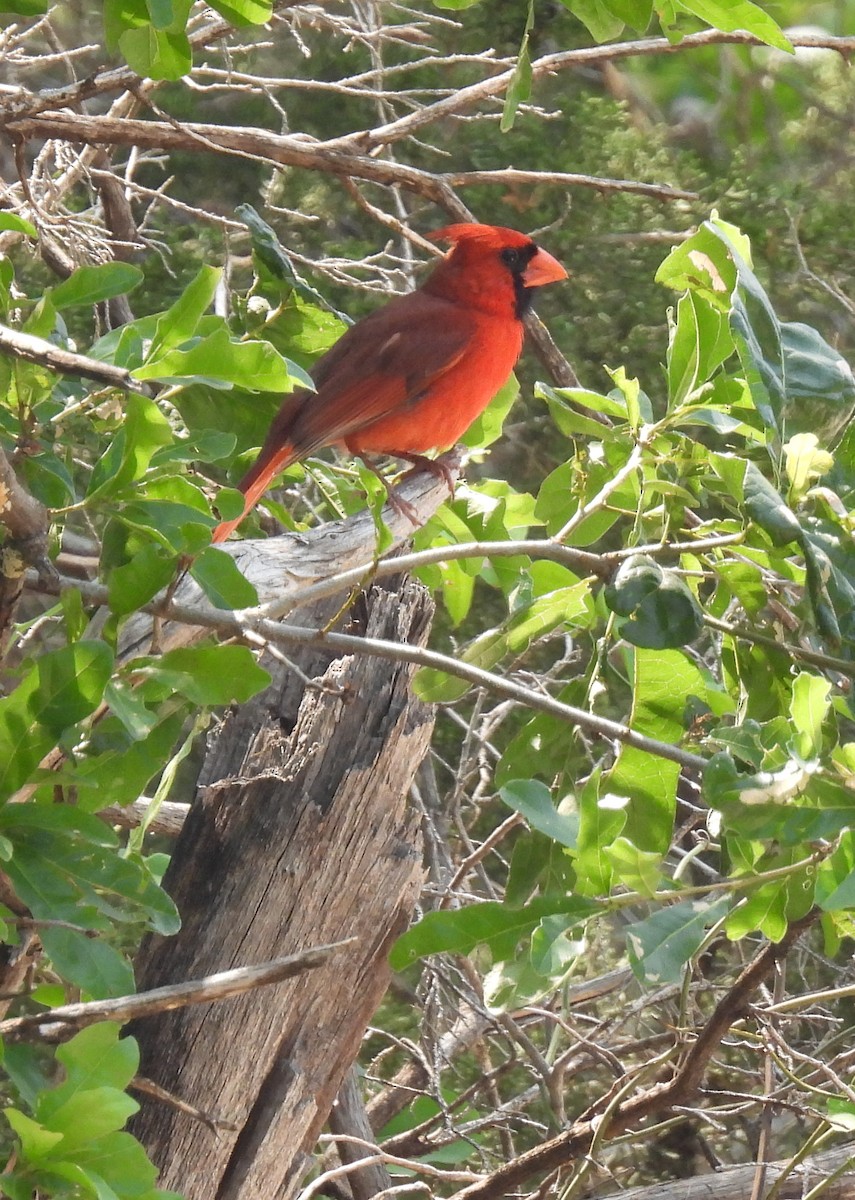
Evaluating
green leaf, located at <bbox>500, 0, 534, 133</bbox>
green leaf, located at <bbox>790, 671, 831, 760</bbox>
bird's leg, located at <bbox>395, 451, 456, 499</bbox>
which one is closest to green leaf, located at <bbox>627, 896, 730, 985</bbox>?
green leaf, located at <bbox>790, 671, 831, 760</bbox>

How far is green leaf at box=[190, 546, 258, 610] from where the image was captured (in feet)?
4.28

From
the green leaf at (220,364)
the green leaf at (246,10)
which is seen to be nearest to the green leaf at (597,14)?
the green leaf at (246,10)

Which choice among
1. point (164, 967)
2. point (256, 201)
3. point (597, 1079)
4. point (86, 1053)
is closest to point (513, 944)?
point (86, 1053)

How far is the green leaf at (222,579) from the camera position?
1.31 meters

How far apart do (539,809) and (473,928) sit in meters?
0.13

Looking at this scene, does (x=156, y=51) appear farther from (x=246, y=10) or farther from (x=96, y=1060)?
(x=96, y=1060)

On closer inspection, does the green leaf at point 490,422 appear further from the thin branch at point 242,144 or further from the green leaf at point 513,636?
the green leaf at point 513,636

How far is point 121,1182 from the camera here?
3.65 ft

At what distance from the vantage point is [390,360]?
2.58 m

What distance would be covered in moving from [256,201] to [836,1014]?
277cm

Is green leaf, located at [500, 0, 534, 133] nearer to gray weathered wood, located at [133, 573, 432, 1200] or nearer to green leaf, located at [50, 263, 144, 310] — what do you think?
green leaf, located at [50, 263, 144, 310]

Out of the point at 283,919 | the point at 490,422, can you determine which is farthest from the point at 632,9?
the point at 490,422

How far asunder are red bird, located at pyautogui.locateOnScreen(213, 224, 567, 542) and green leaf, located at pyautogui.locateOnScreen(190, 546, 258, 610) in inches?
40.1

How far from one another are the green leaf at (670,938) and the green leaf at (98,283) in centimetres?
81
